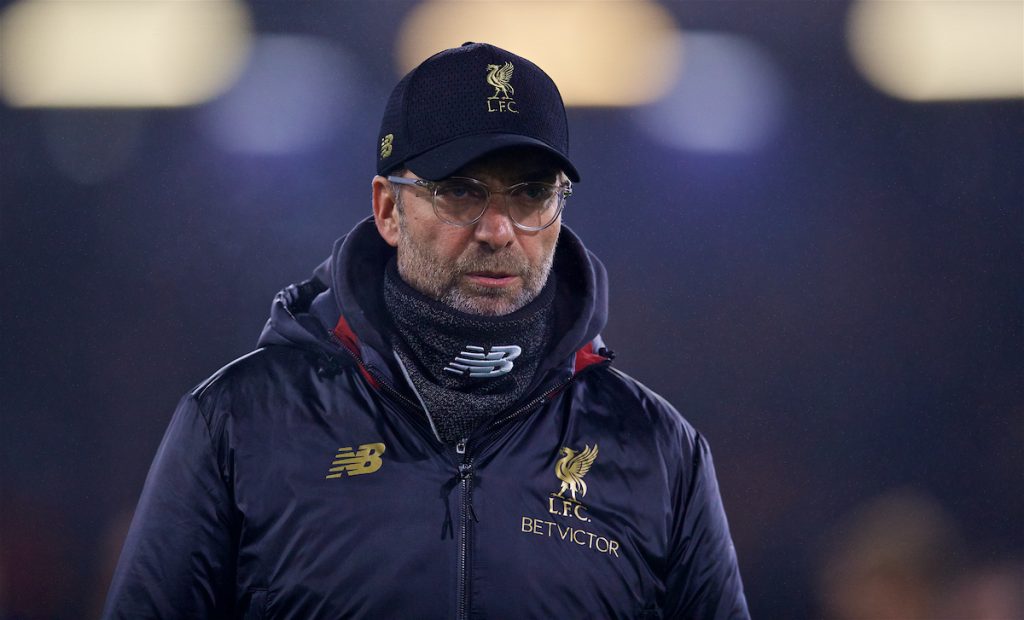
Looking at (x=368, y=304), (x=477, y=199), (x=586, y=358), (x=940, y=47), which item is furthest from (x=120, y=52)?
(x=940, y=47)

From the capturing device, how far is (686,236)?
2.56 metres

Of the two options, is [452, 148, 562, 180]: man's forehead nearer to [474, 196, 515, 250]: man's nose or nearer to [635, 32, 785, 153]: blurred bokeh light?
[474, 196, 515, 250]: man's nose

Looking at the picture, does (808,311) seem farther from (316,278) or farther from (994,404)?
(316,278)

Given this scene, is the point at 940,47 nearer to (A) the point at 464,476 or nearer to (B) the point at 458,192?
(B) the point at 458,192

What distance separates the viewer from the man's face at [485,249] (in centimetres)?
141

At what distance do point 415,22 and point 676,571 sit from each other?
5.17 ft

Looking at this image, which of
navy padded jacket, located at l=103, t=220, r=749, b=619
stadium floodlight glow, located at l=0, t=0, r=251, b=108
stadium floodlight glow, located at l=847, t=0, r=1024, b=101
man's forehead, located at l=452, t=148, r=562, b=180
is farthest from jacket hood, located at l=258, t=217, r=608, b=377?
stadium floodlight glow, located at l=847, t=0, r=1024, b=101

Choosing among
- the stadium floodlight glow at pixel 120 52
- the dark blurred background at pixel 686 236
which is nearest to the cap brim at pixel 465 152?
the dark blurred background at pixel 686 236

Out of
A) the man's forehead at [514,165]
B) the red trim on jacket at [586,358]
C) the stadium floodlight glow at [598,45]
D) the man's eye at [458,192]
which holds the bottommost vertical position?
the red trim on jacket at [586,358]

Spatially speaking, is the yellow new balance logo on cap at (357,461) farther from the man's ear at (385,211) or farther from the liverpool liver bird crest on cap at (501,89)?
the liverpool liver bird crest on cap at (501,89)

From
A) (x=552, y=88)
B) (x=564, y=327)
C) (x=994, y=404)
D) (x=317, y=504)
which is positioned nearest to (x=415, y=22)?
(x=552, y=88)

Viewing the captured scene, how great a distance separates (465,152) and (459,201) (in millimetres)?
83

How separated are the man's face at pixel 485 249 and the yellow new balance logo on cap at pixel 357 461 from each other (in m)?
0.25

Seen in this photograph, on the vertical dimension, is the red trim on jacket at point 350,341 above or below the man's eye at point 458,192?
below
